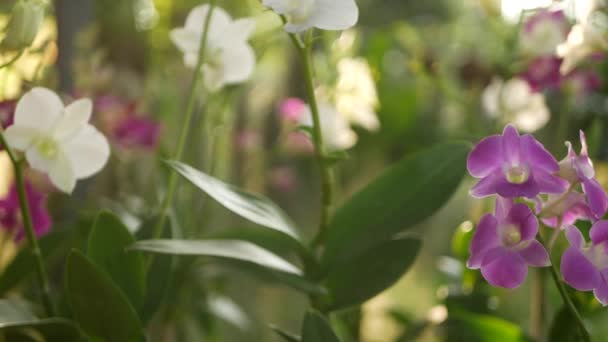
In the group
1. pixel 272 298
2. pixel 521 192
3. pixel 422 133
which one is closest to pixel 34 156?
pixel 521 192

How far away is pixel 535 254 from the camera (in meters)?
0.35

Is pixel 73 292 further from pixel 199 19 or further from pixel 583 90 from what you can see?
pixel 583 90

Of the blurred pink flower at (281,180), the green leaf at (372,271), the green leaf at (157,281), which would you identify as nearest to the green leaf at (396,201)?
the green leaf at (372,271)

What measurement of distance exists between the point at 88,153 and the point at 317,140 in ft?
0.49

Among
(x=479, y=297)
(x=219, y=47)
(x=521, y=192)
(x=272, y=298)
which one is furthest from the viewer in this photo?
(x=272, y=298)

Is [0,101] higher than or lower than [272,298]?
higher

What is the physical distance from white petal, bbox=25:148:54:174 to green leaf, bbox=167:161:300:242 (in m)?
0.09

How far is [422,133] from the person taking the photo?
45.8 inches

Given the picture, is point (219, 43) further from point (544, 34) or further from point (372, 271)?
point (544, 34)

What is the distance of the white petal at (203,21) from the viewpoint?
488 mm

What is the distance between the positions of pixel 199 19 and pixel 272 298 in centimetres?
65

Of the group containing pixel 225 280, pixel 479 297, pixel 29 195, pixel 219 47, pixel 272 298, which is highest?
pixel 219 47

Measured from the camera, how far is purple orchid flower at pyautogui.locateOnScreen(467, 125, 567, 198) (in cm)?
34

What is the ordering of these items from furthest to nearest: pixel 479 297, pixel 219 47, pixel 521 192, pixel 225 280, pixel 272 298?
pixel 272 298 → pixel 225 280 → pixel 479 297 → pixel 219 47 → pixel 521 192
